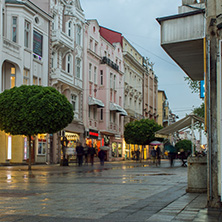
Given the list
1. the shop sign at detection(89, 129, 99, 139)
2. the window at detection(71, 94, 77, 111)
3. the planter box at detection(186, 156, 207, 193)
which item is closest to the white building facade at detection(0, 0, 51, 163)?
the window at detection(71, 94, 77, 111)

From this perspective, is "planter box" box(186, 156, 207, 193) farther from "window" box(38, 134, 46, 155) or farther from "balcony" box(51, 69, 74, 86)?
"balcony" box(51, 69, 74, 86)

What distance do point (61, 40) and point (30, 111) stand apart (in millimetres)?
16035

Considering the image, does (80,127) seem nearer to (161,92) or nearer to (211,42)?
(211,42)

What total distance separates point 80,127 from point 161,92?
62635mm

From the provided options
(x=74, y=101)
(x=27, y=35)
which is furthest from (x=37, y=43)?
(x=74, y=101)

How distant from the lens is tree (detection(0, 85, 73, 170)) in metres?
23.9

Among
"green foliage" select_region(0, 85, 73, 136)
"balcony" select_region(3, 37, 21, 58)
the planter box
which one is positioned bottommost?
the planter box

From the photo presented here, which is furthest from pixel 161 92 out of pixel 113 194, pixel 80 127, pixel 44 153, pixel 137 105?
pixel 113 194

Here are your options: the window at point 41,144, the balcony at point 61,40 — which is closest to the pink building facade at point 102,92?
the balcony at point 61,40

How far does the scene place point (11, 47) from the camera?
100ft

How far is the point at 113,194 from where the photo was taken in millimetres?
10266

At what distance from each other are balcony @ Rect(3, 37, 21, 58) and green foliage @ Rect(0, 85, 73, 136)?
5.91 m

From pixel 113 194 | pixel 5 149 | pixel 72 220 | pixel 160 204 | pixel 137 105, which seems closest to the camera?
pixel 72 220

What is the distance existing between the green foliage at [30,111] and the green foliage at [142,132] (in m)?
26.5
